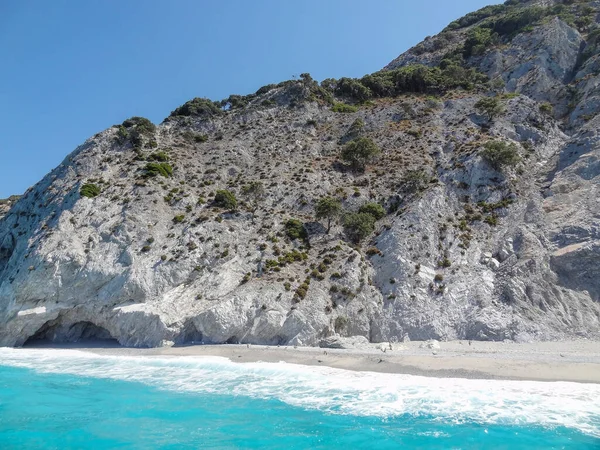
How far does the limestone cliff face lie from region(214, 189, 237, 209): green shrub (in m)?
0.98

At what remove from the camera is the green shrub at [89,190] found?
45375 millimetres

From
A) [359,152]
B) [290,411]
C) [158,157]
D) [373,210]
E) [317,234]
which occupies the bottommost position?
[290,411]

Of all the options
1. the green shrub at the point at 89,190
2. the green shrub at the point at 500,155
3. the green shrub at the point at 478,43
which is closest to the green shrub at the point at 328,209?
the green shrub at the point at 500,155

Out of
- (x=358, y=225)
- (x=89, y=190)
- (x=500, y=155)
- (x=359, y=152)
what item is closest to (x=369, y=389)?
(x=358, y=225)

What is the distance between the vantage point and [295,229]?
146ft

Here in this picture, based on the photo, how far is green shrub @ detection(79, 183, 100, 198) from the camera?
Result: 149 feet

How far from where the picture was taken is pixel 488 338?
3027 cm

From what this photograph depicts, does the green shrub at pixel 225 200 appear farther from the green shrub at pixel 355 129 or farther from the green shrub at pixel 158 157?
the green shrub at pixel 355 129

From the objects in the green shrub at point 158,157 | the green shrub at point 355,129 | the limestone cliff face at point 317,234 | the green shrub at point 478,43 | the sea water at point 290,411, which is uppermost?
the green shrub at point 478,43

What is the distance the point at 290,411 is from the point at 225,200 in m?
33.9

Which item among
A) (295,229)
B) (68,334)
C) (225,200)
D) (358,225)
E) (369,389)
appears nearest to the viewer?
(369,389)

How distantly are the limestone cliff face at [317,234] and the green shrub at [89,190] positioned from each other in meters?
0.83

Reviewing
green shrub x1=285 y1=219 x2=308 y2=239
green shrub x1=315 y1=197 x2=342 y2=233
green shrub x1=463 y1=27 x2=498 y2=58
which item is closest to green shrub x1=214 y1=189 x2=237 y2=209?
green shrub x1=285 y1=219 x2=308 y2=239

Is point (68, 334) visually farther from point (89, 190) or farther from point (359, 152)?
point (359, 152)
